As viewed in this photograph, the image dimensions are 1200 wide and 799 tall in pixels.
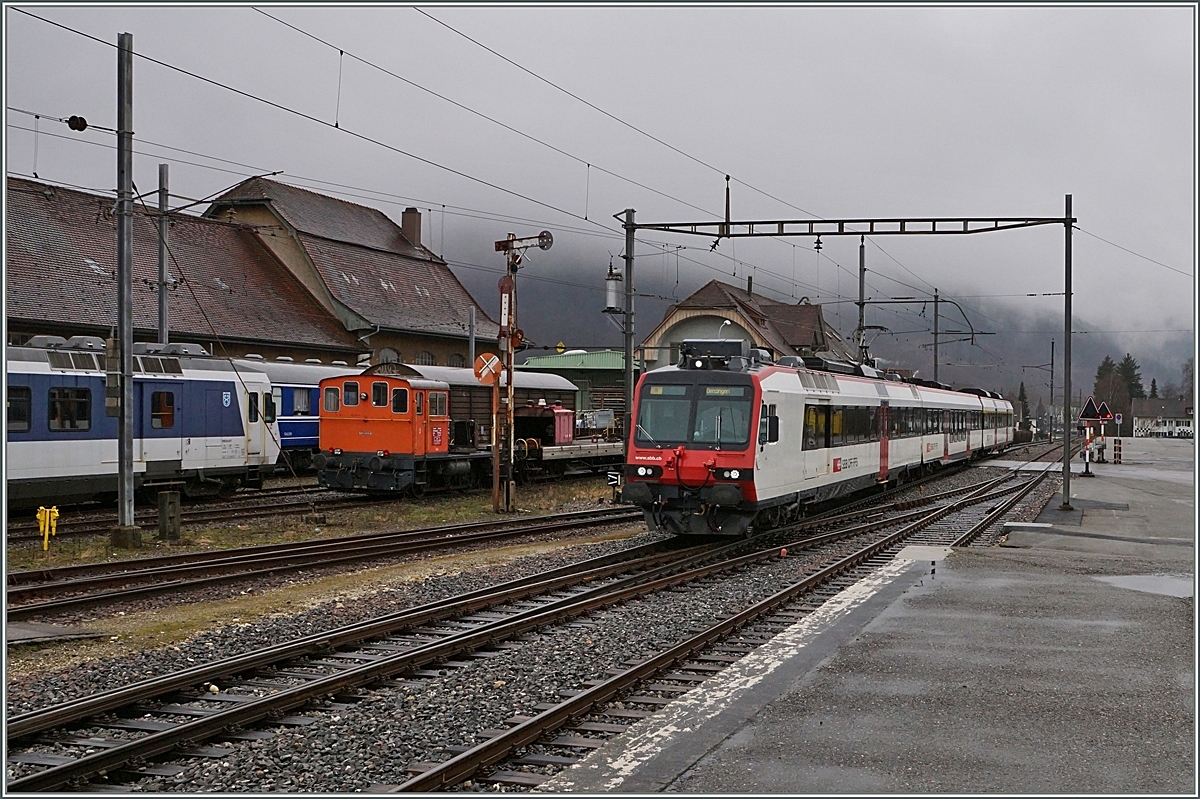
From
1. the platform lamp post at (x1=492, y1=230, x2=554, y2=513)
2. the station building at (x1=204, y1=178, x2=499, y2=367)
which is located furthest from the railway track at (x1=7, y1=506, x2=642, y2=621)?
the station building at (x1=204, y1=178, x2=499, y2=367)

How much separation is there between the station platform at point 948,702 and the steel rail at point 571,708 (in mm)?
510

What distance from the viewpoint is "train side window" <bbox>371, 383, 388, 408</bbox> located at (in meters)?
25.1

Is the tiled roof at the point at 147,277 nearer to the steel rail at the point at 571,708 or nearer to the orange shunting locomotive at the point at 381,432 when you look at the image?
the orange shunting locomotive at the point at 381,432

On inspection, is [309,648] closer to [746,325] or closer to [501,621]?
[501,621]

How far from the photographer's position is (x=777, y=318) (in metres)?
71.9

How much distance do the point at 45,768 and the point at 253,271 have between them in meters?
37.3

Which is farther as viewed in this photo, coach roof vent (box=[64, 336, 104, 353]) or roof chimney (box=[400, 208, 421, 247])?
roof chimney (box=[400, 208, 421, 247])

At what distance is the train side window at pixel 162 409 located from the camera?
22484 millimetres

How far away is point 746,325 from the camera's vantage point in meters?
61.1

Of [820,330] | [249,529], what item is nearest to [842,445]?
[249,529]

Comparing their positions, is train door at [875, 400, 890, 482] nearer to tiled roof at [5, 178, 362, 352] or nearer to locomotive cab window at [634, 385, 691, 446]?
locomotive cab window at [634, 385, 691, 446]

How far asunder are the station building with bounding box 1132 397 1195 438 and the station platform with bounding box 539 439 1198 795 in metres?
137

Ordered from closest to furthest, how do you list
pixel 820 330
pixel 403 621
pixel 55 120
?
1. pixel 403 621
2. pixel 55 120
3. pixel 820 330

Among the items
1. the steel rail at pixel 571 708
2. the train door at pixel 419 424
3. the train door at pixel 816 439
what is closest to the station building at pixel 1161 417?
the train door at pixel 816 439
